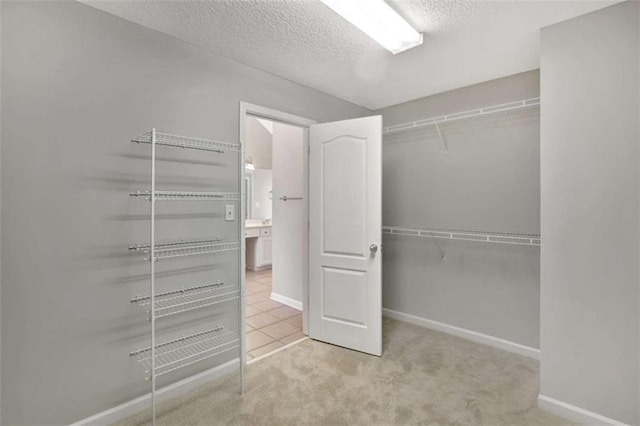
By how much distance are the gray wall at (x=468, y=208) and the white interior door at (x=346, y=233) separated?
0.88 metres

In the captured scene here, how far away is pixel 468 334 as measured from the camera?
9.47 feet

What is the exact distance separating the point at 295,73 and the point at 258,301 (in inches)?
109

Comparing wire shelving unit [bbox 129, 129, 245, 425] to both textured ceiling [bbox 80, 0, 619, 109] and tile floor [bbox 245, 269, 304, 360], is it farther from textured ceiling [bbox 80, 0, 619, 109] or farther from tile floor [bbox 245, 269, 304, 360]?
textured ceiling [bbox 80, 0, 619, 109]

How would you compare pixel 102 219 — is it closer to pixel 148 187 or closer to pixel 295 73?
pixel 148 187

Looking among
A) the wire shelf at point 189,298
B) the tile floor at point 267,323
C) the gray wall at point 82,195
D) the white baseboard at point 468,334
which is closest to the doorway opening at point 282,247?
the tile floor at point 267,323

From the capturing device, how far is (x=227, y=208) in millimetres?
2312

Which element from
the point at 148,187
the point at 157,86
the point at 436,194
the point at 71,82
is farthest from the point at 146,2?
the point at 436,194

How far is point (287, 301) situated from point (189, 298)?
1.89 metres

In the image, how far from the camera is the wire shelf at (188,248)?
190 centimetres

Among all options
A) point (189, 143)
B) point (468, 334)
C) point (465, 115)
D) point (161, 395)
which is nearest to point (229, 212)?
point (189, 143)

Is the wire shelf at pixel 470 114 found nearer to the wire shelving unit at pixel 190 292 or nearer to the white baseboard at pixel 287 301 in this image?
the wire shelving unit at pixel 190 292

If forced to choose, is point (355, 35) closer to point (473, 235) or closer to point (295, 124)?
point (295, 124)

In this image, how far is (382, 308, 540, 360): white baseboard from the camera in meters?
2.57

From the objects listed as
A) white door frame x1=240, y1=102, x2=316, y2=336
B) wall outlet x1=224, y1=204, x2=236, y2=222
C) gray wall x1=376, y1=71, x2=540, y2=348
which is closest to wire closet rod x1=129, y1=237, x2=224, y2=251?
wall outlet x1=224, y1=204, x2=236, y2=222
